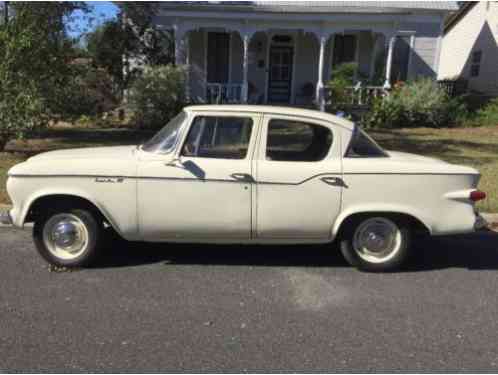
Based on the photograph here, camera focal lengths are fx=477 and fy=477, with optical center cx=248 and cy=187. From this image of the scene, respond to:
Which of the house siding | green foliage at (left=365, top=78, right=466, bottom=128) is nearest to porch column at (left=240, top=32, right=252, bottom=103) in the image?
green foliage at (left=365, top=78, right=466, bottom=128)

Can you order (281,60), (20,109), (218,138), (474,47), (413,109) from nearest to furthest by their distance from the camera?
(218,138) < (20,109) < (413,109) < (281,60) < (474,47)

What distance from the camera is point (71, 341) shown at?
339 cm

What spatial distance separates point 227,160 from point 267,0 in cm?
1565

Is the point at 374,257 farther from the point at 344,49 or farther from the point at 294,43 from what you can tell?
the point at 344,49

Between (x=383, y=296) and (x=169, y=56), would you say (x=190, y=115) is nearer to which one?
(x=383, y=296)

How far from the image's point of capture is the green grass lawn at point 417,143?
937cm

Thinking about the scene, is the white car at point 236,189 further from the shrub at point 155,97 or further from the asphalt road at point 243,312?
the shrub at point 155,97

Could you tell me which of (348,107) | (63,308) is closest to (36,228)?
(63,308)

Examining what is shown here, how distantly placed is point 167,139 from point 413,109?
1360 cm

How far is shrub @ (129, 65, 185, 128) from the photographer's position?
15.3m

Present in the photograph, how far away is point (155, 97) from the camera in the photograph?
15.3 m

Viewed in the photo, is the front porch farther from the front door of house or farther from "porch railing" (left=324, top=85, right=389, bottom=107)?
"porch railing" (left=324, top=85, right=389, bottom=107)

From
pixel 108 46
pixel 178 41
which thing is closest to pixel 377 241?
pixel 178 41

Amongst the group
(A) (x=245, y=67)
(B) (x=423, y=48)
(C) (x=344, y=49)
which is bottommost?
(A) (x=245, y=67)
